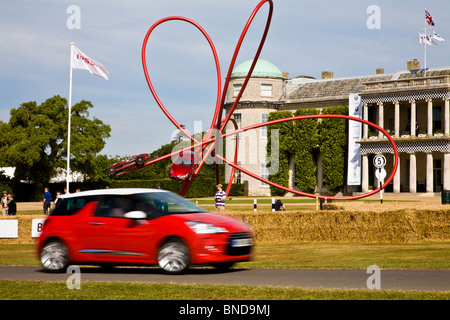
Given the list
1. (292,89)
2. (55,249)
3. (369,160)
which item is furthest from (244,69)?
(55,249)

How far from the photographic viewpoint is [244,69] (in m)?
82.2

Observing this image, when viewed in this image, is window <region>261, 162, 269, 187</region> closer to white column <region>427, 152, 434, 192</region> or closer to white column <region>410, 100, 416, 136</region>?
white column <region>410, 100, 416, 136</region>

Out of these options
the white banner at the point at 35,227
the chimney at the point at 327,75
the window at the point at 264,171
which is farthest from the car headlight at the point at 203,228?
the chimney at the point at 327,75

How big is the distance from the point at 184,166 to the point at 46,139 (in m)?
45.2

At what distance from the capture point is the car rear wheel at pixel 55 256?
14672 mm

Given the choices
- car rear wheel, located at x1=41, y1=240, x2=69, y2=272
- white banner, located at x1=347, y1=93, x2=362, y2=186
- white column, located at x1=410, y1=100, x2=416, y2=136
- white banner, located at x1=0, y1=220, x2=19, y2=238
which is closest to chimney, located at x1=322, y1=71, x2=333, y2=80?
white banner, located at x1=347, y1=93, x2=362, y2=186

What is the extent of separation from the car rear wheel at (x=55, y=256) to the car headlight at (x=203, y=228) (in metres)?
3.09

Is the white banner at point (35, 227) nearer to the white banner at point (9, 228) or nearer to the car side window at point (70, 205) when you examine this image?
the white banner at point (9, 228)

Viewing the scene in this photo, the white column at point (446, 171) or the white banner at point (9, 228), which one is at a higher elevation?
the white column at point (446, 171)

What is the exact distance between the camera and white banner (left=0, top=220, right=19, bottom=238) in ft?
91.4

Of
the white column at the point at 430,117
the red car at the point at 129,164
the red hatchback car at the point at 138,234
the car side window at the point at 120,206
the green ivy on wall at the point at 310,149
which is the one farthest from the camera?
the green ivy on wall at the point at 310,149
